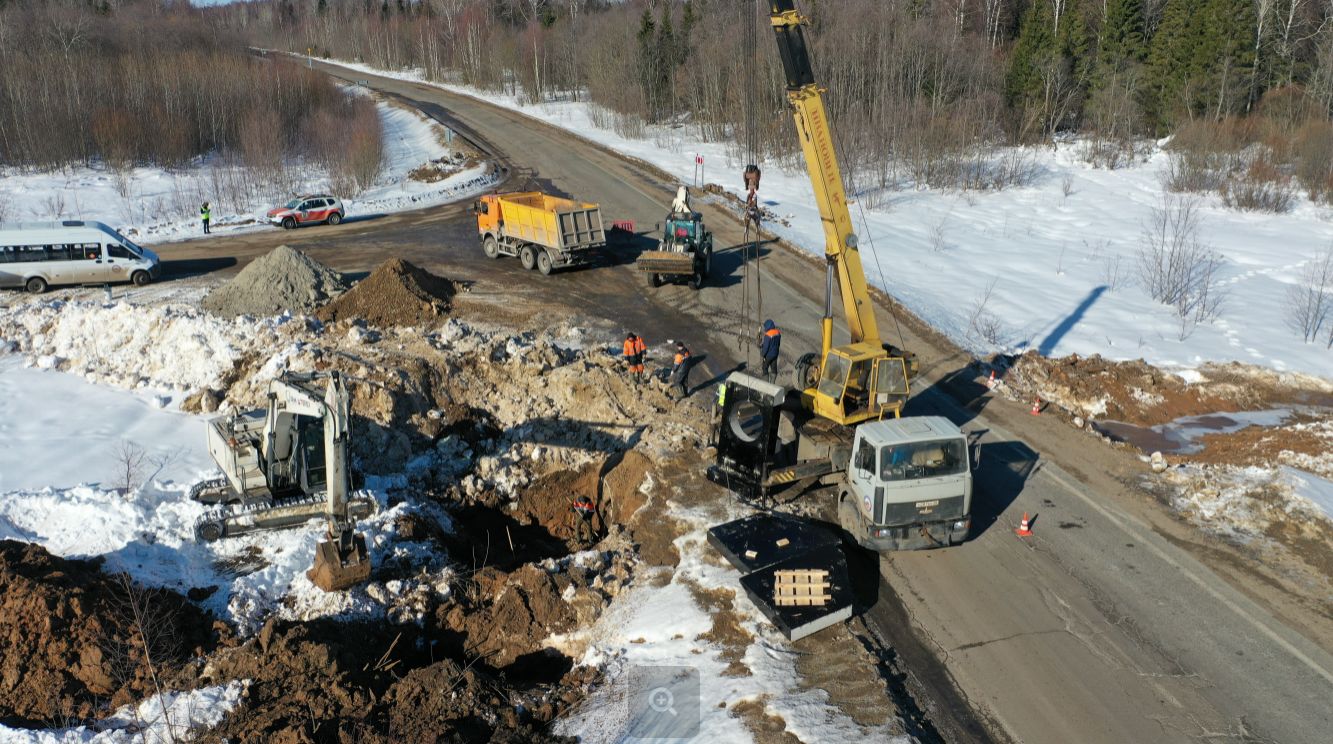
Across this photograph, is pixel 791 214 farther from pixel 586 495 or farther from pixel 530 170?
pixel 586 495

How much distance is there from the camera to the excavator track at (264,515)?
46.9 ft

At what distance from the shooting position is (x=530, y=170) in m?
48.2

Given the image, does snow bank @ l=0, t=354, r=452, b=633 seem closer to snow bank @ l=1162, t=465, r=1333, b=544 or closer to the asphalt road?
the asphalt road

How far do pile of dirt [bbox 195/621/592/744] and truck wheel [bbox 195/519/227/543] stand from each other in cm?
284

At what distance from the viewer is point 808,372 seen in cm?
1778

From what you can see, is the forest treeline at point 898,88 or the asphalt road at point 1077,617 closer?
the asphalt road at point 1077,617

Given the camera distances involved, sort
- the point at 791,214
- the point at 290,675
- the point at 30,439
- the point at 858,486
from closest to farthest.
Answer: the point at 290,675 → the point at 858,486 → the point at 30,439 → the point at 791,214

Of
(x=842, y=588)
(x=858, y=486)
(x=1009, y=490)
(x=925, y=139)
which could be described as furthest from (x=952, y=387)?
(x=925, y=139)

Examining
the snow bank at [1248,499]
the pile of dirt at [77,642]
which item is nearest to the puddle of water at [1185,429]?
the snow bank at [1248,499]

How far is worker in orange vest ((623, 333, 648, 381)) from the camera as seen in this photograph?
66.3 feet

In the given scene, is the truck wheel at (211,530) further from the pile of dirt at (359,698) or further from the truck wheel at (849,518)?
the truck wheel at (849,518)

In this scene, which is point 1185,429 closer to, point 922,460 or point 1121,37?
point 922,460

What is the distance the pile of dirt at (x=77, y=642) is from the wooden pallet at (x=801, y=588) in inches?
311

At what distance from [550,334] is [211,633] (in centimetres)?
1261
